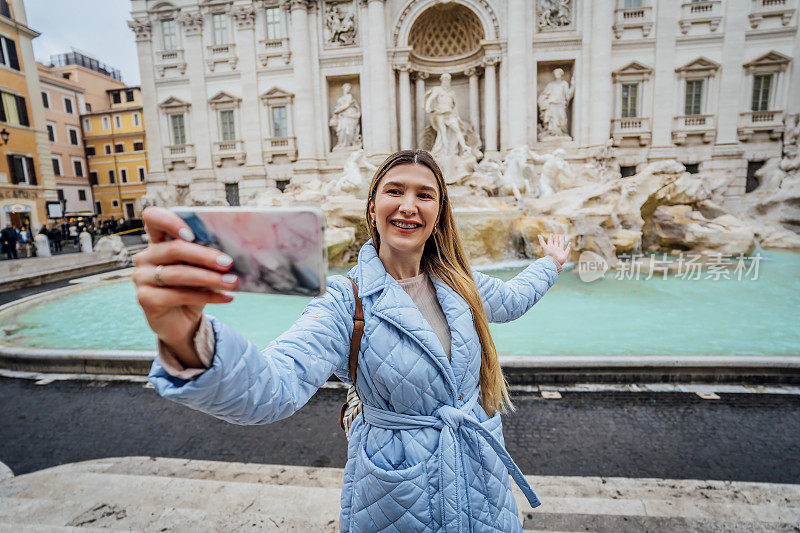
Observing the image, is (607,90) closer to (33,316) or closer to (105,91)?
(33,316)

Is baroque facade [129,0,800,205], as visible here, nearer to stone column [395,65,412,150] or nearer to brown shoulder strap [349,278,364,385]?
stone column [395,65,412,150]

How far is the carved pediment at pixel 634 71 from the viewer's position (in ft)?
56.9

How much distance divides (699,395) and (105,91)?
4637cm

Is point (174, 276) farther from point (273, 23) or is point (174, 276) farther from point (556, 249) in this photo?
point (273, 23)

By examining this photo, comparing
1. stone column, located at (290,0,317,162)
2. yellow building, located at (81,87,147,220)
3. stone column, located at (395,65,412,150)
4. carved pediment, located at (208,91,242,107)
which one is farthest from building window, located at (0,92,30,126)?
stone column, located at (395,65,412,150)

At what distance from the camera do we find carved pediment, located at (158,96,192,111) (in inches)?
780

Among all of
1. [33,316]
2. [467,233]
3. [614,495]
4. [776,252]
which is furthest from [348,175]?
[776,252]

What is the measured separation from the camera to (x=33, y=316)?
665cm

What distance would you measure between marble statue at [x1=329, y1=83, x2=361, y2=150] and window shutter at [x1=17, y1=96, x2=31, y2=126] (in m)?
15.7

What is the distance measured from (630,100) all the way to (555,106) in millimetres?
3391

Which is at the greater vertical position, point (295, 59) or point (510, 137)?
point (295, 59)

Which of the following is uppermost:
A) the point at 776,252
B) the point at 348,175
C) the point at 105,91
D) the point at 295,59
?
the point at 105,91

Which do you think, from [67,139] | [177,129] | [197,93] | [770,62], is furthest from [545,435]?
[67,139]

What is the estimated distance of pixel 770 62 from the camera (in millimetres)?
17047
